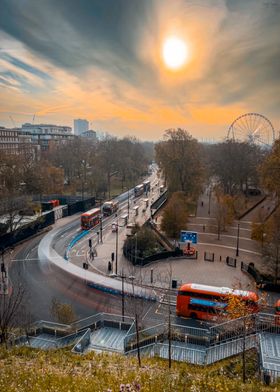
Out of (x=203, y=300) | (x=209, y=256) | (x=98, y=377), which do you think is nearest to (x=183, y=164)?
(x=209, y=256)

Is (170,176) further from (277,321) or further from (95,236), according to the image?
(277,321)

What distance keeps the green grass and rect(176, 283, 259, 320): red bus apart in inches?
241

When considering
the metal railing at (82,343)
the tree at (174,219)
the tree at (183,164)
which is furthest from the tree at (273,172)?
the metal railing at (82,343)

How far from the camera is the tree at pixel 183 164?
45781mm

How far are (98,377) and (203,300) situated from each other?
1072 centimetres

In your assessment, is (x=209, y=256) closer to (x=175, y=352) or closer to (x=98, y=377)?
(x=175, y=352)

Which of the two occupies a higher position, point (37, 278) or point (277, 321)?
point (277, 321)

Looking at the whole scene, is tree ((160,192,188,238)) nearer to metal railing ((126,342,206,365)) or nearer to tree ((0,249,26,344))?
tree ((0,249,26,344))

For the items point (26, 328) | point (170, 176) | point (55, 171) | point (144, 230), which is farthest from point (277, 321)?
point (55, 171)

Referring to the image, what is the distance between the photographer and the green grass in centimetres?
837

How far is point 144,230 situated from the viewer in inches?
1223

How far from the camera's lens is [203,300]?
18672 mm

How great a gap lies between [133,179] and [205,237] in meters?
45.1

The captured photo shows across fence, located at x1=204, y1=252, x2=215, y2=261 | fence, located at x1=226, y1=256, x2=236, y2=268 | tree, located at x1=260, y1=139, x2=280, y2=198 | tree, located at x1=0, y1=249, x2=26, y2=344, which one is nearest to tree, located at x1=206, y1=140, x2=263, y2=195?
tree, located at x1=260, y1=139, x2=280, y2=198
